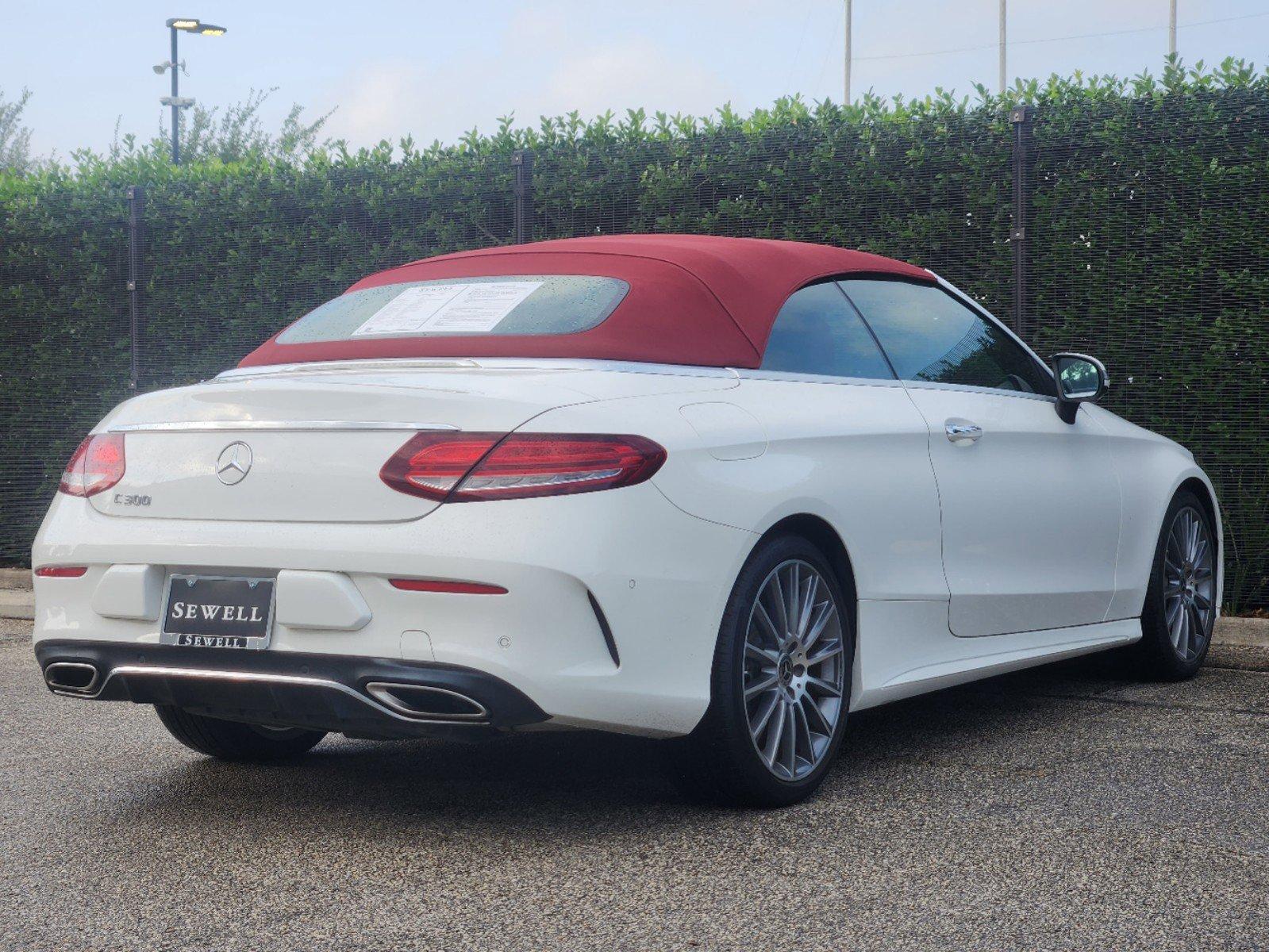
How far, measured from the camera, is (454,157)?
9586 millimetres

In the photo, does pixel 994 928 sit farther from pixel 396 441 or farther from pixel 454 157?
pixel 454 157

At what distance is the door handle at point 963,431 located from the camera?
491 cm

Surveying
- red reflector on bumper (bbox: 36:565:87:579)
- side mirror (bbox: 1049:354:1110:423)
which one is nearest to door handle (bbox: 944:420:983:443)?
side mirror (bbox: 1049:354:1110:423)

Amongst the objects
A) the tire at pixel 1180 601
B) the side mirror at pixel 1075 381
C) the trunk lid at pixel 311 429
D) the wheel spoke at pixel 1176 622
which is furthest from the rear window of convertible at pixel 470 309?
the wheel spoke at pixel 1176 622

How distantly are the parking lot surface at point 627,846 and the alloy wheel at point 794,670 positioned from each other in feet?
0.57

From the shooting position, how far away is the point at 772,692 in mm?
4129

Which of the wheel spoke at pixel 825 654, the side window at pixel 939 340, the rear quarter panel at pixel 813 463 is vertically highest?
the side window at pixel 939 340

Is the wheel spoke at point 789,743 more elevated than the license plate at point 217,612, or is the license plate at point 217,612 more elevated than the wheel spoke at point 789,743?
the license plate at point 217,612

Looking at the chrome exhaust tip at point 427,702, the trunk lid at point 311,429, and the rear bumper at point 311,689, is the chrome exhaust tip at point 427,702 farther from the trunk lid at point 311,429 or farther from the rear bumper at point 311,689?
the trunk lid at point 311,429

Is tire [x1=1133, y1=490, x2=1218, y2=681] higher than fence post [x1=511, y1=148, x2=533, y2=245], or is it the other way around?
fence post [x1=511, y1=148, x2=533, y2=245]

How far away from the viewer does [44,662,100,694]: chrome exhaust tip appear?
3.96m

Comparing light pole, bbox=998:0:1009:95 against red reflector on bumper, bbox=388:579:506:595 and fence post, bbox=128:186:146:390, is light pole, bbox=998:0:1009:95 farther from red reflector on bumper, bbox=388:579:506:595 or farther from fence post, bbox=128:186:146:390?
red reflector on bumper, bbox=388:579:506:595

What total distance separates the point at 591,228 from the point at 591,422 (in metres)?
5.60

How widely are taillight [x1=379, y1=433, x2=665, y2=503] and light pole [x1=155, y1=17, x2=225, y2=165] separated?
19270 mm
